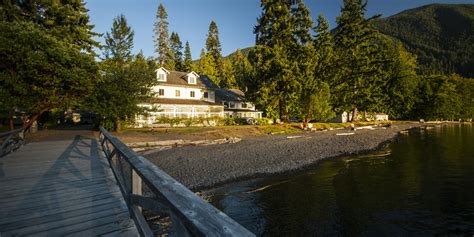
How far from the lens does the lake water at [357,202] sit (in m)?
8.45

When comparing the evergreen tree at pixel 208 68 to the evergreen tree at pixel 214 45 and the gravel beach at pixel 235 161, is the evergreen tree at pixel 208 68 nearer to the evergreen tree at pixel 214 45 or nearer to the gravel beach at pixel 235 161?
the evergreen tree at pixel 214 45

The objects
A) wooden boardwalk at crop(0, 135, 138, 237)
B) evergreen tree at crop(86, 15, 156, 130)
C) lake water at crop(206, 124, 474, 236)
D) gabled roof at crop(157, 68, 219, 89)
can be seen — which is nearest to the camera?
wooden boardwalk at crop(0, 135, 138, 237)

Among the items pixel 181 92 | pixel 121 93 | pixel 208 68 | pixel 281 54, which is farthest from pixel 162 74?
pixel 208 68

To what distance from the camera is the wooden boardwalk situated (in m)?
4.02

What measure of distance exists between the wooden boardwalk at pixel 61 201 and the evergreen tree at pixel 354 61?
54.7 meters

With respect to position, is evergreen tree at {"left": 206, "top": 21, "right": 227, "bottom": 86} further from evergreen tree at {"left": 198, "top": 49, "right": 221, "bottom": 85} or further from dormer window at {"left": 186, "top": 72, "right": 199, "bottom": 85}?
dormer window at {"left": 186, "top": 72, "right": 199, "bottom": 85}

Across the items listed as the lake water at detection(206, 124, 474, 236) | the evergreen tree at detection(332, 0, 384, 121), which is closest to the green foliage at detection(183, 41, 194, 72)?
the evergreen tree at detection(332, 0, 384, 121)

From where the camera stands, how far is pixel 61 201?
5293 mm

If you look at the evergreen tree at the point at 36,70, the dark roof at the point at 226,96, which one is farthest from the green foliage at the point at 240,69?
the evergreen tree at the point at 36,70

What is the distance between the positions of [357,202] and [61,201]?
1051cm

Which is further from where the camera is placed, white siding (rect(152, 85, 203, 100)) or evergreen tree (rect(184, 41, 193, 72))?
evergreen tree (rect(184, 41, 193, 72))

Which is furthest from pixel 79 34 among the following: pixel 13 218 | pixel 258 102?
pixel 13 218

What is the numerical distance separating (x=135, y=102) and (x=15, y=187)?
1995 cm

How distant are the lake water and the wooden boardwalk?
4.96m
